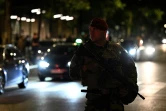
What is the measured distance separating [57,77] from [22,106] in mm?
8195

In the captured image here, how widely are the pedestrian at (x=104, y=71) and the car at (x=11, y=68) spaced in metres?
10.4

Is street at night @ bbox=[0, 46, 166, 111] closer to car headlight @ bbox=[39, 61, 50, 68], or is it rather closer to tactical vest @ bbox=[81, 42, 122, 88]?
car headlight @ bbox=[39, 61, 50, 68]

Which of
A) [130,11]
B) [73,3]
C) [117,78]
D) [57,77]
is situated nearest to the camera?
[117,78]

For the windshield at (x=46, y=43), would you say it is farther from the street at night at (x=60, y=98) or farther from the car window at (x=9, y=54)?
the car window at (x=9, y=54)

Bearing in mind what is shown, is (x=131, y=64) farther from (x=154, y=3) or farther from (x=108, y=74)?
(x=154, y=3)

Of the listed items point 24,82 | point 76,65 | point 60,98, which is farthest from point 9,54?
point 76,65

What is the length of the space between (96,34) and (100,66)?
0.34 metres

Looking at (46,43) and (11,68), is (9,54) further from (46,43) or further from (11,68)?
(46,43)

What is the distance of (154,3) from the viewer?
8138 cm

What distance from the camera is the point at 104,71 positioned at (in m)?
5.80

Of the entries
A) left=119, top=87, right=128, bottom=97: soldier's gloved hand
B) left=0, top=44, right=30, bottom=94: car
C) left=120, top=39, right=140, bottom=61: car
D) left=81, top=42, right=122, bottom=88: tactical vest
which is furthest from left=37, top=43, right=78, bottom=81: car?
left=119, top=87, right=128, bottom=97: soldier's gloved hand

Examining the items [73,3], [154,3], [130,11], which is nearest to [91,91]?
[73,3]

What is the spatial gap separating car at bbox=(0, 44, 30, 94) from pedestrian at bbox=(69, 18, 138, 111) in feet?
34.2

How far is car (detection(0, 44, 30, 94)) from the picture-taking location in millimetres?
16312
